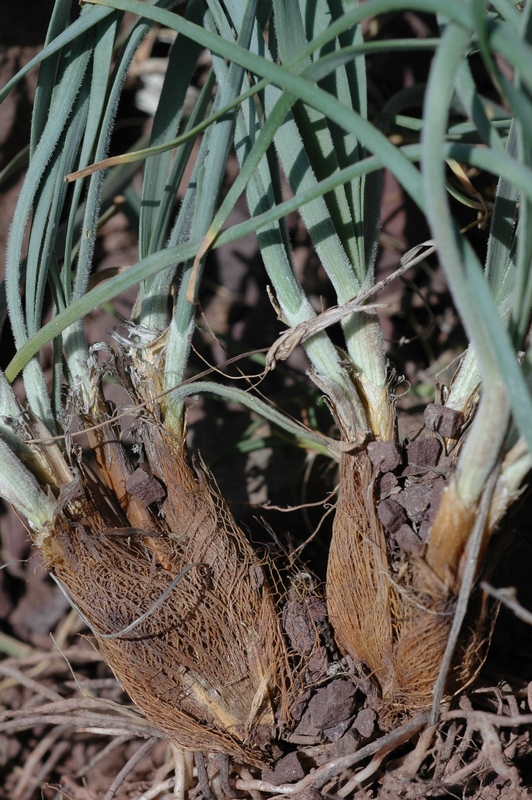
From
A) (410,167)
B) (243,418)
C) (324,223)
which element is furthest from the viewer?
(243,418)

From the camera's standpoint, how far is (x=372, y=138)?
1.67 feet

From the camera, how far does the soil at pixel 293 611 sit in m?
0.75

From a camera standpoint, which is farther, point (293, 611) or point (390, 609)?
point (293, 611)

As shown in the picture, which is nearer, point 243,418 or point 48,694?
point 48,694

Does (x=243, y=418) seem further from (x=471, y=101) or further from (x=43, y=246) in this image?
(x=471, y=101)

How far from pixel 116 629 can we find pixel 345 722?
28 cm

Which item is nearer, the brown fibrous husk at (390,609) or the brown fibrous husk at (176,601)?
the brown fibrous husk at (390,609)

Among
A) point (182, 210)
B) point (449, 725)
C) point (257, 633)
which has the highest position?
point (182, 210)

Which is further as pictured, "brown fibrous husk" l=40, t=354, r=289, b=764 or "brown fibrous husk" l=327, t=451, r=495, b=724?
"brown fibrous husk" l=40, t=354, r=289, b=764

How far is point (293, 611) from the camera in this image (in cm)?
81

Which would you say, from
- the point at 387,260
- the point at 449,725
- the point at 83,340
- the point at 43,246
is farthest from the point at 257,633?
the point at 387,260

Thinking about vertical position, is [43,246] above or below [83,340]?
above

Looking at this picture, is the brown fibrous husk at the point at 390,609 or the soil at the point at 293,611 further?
the soil at the point at 293,611

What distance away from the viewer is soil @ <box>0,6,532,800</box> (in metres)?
0.75
